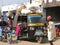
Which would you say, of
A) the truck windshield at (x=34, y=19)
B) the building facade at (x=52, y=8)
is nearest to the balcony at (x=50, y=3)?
the building facade at (x=52, y=8)

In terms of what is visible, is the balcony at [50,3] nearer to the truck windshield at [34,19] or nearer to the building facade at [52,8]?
the building facade at [52,8]

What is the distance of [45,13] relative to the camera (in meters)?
28.0

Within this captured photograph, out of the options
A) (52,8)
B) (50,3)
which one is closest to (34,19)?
(50,3)

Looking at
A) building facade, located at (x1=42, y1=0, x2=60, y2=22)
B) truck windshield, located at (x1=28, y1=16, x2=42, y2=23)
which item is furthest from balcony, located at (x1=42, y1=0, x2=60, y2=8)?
truck windshield, located at (x1=28, y1=16, x2=42, y2=23)

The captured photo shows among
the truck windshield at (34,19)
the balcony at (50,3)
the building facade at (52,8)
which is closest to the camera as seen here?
the truck windshield at (34,19)

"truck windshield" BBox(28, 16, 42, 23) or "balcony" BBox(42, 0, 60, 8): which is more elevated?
"balcony" BBox(42, 0, 60, 8)

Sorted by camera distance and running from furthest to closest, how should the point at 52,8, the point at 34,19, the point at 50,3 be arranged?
1. the point at 52,8
2. the point at 50,3
3. the point at 34,19

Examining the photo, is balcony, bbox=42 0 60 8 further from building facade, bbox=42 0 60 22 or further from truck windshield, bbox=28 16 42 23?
truck windshield, bbox=28 16 42 23

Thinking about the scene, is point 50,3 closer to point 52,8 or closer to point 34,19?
point 52,8

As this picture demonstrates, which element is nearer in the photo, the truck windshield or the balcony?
the truck windshield

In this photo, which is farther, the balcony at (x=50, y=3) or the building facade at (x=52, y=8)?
the building facade at (x=52, y=8)

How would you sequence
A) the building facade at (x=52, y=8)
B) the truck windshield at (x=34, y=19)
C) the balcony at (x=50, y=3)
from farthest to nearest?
the building facade at (x=52, y=8), the balcony at (x=50, y=3), the truck windshield at (x=34, y=19)

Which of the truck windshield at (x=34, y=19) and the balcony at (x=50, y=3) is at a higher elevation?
the balcony at (x=50, y=3)

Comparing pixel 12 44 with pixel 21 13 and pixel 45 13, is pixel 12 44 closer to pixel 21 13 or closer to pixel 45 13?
pixel 21 13
